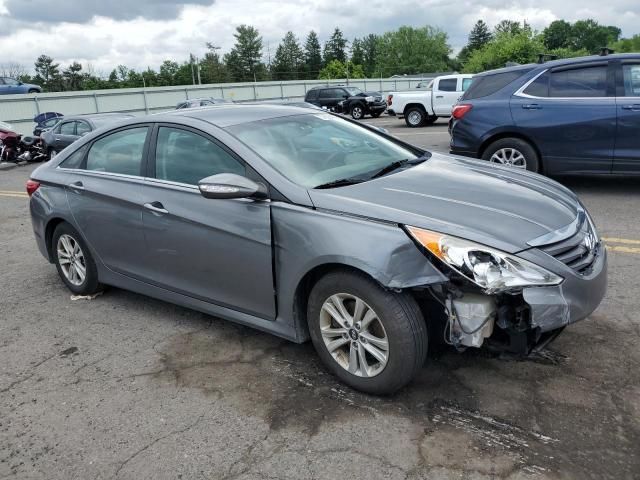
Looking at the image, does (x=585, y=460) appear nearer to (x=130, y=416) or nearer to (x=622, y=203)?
(x=130, y=416)

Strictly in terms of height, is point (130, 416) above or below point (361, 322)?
below

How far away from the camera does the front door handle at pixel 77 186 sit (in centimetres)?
458

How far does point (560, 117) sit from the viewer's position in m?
7.33

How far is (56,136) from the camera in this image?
16031 millimetres

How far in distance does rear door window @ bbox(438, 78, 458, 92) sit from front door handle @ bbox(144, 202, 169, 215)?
17915 mm

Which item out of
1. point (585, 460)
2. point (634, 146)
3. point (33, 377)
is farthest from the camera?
point (634, 146)

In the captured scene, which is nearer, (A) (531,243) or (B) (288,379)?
(A) (531,243)

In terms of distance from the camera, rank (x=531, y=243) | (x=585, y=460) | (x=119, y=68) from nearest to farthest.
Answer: (x=585, y=460) → (x=531, y=243) → (x=119, y=68)

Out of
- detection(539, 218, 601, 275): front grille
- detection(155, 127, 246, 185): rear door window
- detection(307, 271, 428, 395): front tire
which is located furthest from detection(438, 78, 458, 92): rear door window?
detection(307, 271, 428, 395): front tire

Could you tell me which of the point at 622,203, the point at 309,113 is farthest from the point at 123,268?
the point at 622,203

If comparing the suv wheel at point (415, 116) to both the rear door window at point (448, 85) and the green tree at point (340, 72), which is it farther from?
the green tree at point (340, 72)

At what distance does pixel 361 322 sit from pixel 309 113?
76.0 inches

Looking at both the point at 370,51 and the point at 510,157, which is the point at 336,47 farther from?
the point at 510,157

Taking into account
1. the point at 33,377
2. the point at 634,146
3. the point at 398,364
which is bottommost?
the point at 33,377
